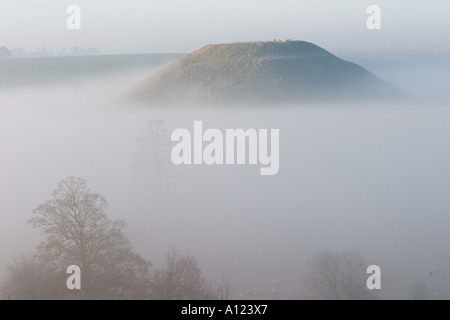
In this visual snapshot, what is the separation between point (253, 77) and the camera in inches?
3344

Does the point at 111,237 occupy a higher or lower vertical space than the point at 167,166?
lower

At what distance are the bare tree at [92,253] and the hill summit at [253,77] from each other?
62.5m

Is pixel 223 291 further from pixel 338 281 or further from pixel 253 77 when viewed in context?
pixel 253 77

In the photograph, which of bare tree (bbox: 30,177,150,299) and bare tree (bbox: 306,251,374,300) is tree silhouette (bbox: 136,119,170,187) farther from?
bare tree (bbox: 306,251,374,300)

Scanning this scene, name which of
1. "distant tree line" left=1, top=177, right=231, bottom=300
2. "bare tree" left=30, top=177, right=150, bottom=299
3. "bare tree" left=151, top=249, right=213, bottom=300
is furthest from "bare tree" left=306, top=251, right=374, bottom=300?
"bare tree" left=30, top=177, right=150, bottom=299

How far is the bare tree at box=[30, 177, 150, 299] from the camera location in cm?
2047

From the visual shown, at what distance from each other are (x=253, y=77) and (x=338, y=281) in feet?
222

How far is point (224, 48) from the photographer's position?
299 feet

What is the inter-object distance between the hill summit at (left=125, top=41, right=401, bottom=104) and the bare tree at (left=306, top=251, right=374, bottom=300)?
6226 centimetres

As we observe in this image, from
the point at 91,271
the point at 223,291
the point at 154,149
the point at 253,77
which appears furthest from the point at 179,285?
the point at 253,77

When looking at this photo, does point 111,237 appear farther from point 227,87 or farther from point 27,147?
point 27,147

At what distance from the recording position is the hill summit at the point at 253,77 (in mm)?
84438

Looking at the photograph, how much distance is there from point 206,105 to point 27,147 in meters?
55.5

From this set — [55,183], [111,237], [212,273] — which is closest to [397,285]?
[212,273]
